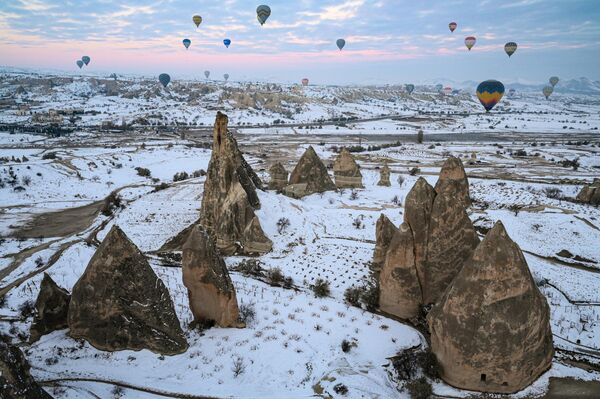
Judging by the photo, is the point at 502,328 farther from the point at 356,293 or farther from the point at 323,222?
the point at 323,222

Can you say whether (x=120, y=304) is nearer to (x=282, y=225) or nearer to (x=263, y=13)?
(x=282, y=225)

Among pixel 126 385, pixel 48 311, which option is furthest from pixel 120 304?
pixel 48 311

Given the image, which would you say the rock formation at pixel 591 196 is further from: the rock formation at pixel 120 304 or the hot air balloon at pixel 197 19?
the hot air balloon at pixel 197 19

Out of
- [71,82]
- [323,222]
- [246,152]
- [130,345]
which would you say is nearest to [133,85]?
[71,82]

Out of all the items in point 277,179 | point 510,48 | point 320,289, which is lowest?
point 320,289

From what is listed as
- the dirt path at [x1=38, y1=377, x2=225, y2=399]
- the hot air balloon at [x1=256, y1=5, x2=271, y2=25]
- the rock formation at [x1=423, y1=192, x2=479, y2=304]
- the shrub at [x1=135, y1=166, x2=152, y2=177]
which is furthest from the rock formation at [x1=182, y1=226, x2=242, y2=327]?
Answer: the hot air balloon at [x1=256, y1=5, x2=271, y2=25]

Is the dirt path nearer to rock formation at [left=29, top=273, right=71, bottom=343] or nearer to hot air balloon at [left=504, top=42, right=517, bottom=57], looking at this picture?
rock formation at [left=29, top=273, right=71, bottom=343]
